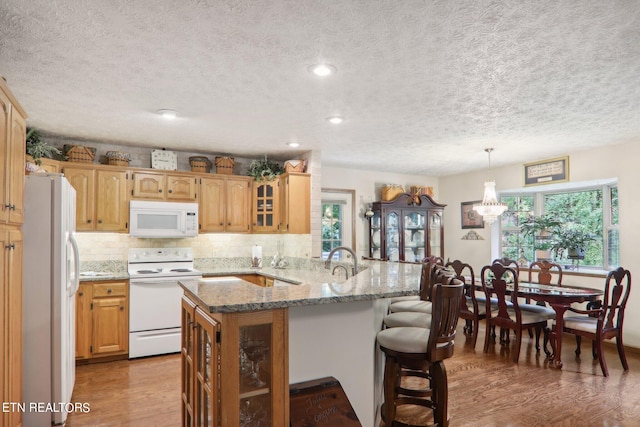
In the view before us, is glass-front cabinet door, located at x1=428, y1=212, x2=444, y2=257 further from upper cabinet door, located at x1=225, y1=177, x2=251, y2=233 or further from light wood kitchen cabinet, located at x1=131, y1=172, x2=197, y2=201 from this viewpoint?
light wood kitchen cabinet, located at x1=131, y1=172, x2=197, y2=201

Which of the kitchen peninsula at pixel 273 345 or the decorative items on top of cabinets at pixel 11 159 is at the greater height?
the decorative items on top of cabinets at pixel 11 159

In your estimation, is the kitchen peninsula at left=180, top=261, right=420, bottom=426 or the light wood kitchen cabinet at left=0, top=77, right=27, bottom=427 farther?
the light wood kitchen cabinet at left=0, top=77, right=27, bottom=427

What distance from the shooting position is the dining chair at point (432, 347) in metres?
2.20

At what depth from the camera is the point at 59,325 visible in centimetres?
274

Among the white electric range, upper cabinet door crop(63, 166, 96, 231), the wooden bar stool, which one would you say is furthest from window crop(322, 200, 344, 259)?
the wooden bar stool

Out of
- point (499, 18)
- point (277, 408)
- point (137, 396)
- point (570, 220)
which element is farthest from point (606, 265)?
point (137, 396)

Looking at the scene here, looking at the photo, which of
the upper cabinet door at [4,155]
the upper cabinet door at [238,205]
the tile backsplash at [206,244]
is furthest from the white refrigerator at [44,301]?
the upper cabinet door at [238,205]

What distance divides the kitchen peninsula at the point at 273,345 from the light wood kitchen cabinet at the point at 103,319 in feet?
7.92

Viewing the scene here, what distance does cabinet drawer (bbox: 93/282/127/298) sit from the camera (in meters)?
4.25

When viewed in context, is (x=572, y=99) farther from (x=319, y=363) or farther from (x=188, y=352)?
(x=188, y=352)

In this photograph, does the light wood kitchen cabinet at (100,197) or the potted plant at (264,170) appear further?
the potted plant at (264,170)

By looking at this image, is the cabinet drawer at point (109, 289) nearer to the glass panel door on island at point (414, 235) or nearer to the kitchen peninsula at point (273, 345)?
the kitchen peninsula at point (273, 345)

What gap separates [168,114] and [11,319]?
203 centimetres

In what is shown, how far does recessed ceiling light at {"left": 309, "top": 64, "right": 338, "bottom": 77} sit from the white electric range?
116 inches
